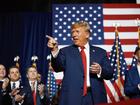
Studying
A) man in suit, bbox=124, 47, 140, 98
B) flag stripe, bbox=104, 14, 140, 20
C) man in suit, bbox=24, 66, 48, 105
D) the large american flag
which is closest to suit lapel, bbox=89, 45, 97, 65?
man in suit, bbox=124, 47, 140, 98

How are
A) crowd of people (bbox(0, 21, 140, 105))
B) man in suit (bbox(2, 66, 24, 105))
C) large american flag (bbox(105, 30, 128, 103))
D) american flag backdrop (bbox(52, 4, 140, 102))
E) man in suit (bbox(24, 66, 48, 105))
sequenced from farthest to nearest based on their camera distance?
1. american flag backdrop (bbox(52, 4, 140, 102))
2. large american flag (bbox(105, 30, 128, 103))
3. man in suit (bbox(24, 66, 48, 105))
4. man in suit (bbox(2, 66, 24, 105))
5. crowd of people (bbox(0, 21, 140, 105))

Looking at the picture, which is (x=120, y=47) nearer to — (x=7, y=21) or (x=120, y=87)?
(x=120, y=87)

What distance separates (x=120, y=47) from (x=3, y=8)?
7.69 feet

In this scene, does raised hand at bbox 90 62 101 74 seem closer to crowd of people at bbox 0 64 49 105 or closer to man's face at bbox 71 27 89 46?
man's face at bbox 71 27 89 46

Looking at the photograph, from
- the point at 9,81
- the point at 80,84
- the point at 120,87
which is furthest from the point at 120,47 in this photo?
the point at 80,84

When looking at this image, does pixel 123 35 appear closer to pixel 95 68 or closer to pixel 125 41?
pixel 125 41

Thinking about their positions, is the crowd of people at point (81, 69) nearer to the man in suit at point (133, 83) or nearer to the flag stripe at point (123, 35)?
the man in suit at point (133, 83)

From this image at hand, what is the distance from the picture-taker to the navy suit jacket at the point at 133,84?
472 cm

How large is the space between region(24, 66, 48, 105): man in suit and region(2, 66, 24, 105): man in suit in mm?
122

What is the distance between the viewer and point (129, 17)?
689 centimetres

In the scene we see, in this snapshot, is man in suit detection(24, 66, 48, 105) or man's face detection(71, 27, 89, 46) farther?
man in suit detection(24, 66, 48, 105)

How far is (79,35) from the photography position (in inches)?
139

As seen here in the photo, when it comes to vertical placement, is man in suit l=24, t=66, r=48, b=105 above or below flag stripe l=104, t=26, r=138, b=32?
below

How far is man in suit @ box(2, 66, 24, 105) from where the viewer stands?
15.4ft
